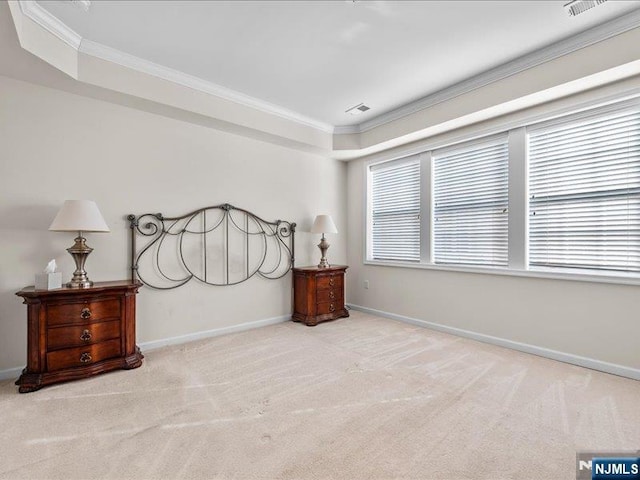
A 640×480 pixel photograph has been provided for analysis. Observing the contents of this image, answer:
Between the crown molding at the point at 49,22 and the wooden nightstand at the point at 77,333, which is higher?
the crown molding at the point at 49,22

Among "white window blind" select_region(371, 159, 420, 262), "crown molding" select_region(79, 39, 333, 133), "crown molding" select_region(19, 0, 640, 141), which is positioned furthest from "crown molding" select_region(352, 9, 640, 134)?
"crown molding" select_region(79, 39, 333, 133)

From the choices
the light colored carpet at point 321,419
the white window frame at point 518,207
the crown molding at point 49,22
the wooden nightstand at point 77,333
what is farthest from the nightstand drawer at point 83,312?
the white window frame at point 518,207

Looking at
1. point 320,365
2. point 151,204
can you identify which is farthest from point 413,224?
point 151,204

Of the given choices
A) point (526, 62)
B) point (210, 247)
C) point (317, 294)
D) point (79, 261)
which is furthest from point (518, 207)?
point (79, 261)

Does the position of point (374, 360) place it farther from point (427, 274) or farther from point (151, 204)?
point (151, 204)

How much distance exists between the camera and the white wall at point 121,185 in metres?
2.54

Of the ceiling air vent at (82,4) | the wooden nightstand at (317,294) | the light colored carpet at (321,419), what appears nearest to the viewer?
the light colored carpet at (321,419)

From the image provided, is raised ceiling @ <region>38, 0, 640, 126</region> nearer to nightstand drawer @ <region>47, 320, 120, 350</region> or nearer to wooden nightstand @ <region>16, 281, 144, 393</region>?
wooden nightstand @ <region>16, 281, 144, 393</region>

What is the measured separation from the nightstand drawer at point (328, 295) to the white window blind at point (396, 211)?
35.3 inches

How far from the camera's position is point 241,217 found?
3809 millimetres

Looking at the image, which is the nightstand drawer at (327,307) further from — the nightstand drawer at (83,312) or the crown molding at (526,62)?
the crown molding at (526,62)

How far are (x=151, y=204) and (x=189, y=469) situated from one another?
8.17 ft

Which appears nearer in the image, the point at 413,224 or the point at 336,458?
the point at 336,458

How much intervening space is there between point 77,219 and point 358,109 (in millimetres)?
3115
